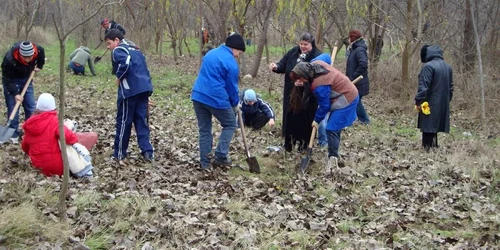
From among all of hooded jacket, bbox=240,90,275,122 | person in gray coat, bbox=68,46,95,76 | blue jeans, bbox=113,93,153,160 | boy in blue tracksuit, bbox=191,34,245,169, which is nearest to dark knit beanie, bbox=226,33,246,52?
boy in blue tracksuit, bbox=191,34,245,169

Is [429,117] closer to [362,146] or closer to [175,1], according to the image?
[362,146]

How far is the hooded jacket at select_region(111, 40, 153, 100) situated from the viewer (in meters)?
6.77

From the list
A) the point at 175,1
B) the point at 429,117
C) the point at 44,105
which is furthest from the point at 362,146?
the point at 175,1

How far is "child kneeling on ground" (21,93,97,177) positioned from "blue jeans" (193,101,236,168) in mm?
1522

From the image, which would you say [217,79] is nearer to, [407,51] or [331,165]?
[331,165]

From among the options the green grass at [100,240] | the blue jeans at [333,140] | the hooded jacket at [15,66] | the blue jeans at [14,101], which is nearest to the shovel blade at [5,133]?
the blue jeans at [14,101]

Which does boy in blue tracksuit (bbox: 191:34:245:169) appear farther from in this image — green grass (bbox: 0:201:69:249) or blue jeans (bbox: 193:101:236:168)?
green grass (bbox: 0:201:69:249)

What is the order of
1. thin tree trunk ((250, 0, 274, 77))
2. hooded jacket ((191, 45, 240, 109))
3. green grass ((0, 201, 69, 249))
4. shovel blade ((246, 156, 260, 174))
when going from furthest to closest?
thin tree trunk ((250, 0, 274, 77)), shovel blade ((246, 156, 260, 174)), hooded jacket ((191, 45, 240, 109)), green grass ((0, 201, 69, 249))

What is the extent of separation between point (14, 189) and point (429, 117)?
5.99 meters

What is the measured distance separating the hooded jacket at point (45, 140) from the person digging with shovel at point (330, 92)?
2893 millimetres

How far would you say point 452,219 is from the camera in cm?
564

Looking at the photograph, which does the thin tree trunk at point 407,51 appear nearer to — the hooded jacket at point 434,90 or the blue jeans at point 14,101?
the hooded jacket at point 434,90

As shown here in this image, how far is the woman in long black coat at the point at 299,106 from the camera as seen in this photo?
25.0ft

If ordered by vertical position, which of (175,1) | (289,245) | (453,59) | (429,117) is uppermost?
(175,1)
